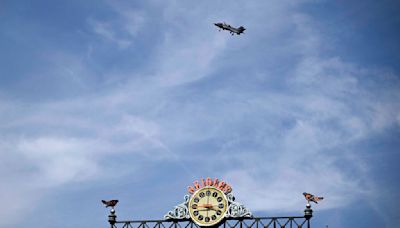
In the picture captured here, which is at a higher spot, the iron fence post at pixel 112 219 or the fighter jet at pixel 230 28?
the fighter jet at pixel 230 28

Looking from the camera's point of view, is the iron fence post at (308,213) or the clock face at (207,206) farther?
the clock face at (207,206)

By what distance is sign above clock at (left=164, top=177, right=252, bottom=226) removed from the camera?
68.8 meters

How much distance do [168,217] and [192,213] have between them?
2034mm

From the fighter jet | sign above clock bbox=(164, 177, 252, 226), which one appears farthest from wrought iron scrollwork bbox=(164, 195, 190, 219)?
the fighter jet

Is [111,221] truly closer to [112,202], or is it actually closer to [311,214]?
[112,202]

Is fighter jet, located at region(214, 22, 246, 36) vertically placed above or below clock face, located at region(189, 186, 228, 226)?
above

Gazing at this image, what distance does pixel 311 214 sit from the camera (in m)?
68.0

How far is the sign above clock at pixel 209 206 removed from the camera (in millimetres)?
68812

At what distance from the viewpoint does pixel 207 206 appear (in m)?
69.4

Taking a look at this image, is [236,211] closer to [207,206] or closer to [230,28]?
[207,206]

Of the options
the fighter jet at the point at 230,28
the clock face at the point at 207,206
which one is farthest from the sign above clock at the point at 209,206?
the fighter jet at the point at 230,28

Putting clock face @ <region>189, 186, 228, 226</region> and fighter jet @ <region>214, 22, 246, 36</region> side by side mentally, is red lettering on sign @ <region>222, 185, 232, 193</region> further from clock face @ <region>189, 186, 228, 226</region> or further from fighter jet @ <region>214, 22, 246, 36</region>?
fighter jet @ <region>214, 22, 246, 36</region>

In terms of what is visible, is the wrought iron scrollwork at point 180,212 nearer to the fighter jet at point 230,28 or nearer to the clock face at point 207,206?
the clock face at point 207,206

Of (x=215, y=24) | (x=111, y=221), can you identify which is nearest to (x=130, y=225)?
(x=111, y=221)
